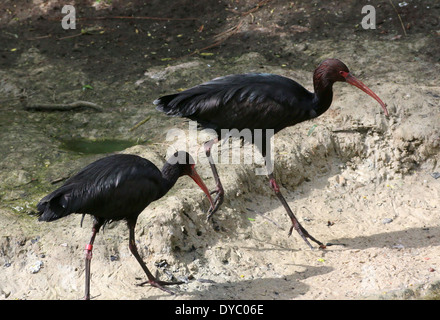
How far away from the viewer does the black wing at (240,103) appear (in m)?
5.74

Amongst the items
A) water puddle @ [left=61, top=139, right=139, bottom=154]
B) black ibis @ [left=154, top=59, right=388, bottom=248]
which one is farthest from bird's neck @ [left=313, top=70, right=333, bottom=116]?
water puddle @ [left=61, top=139, right=139, bottom=154]

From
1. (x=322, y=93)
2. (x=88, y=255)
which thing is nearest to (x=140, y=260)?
(x=88, y=255)

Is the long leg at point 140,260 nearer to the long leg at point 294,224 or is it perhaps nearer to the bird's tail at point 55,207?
the bird's tail at point 55,207

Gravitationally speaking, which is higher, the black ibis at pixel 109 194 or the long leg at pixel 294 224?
the black ibis at pixel 109 194

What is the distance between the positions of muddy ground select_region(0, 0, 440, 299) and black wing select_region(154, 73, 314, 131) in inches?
28.3

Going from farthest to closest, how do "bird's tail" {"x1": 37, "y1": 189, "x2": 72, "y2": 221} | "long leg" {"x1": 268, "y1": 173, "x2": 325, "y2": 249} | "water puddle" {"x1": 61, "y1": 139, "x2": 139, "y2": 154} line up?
"water puddle" {"x1": 61, "y1": 139, "x2": 139, "y2": 154} < "long leg" {"x1": 268, "y1": 173, "x2": 325, "y2": 249} < "bird's tail" {"x1": 37, "y1": 189, "x2": 72, "y2": 221}

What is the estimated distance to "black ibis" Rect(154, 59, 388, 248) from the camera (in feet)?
18.8

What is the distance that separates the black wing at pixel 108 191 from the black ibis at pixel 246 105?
953 millimetres

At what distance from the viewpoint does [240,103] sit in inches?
226

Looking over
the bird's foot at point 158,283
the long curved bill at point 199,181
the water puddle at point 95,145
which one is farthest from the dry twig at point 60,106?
the bird's foot at point 158,283

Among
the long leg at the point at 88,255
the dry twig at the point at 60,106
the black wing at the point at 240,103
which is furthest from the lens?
the dry twig at the point at 60,106

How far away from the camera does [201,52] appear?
9.29 meters

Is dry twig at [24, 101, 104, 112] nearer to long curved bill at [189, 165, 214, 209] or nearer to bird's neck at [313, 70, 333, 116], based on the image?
long curved bill at [189, 165, 214, 209]

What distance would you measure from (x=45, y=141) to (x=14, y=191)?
114 centimetres
